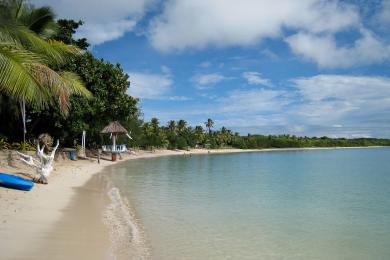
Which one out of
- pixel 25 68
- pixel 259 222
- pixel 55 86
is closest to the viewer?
pixel 25 68

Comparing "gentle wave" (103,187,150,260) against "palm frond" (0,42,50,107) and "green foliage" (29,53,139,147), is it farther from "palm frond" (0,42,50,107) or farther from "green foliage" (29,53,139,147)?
"green foliage" (29,53,139,147)

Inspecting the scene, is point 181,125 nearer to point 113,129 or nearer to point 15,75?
point 113,129

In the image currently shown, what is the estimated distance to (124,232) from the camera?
8906 mm

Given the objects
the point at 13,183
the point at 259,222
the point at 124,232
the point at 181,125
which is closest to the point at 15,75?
the point at 124,232

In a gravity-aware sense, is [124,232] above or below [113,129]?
below

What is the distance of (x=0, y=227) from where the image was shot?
7566mm

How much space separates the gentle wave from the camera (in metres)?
7.29

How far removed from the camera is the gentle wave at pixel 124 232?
287 inches

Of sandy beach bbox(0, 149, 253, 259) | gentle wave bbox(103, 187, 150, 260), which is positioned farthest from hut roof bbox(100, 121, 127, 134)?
gentle wave bbox(103, 187, 150, 260)

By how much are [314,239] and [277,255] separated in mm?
1978

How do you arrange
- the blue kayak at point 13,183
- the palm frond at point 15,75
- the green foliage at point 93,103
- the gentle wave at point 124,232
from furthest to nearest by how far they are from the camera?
1. the green foliage at point 93,103
2. the blue kayak at point 13,183
3. the gentle wave at point 124,232
4. the palm frond at point 15,75

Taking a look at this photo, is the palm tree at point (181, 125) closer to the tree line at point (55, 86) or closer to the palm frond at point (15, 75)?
the tree line at point (55, 86)

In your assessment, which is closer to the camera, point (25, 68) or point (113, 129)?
point (25, 68)

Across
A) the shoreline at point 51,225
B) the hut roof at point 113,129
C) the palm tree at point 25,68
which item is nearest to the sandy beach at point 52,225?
the shoreline at point 51,225
